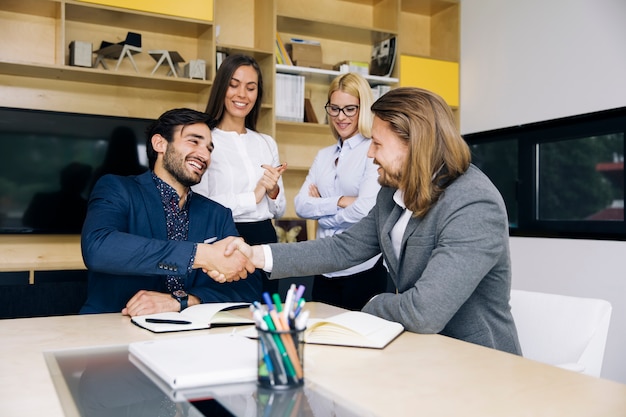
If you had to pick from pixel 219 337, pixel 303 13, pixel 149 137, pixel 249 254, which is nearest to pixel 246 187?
pixel 149 137

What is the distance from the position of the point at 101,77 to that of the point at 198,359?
284 cm

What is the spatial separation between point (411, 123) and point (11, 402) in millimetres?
1118

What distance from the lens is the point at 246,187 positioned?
2.61 metres

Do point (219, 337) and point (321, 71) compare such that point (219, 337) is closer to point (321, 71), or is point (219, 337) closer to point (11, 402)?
point (11, 402)

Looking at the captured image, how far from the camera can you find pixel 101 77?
11.7 ft

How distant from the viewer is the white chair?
148 cm

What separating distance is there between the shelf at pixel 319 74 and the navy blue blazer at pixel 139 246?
1916 millimetres

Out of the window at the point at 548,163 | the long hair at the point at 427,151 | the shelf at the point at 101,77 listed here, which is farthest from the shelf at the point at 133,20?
the long hair at the point at 427,151

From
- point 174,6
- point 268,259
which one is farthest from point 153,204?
point 174,6

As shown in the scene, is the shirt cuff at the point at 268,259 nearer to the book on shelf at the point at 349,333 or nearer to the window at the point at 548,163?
the book on shelf at the point at 349,333

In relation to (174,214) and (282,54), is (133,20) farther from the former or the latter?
(174,214)

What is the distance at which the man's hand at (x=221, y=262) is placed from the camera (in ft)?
6.04

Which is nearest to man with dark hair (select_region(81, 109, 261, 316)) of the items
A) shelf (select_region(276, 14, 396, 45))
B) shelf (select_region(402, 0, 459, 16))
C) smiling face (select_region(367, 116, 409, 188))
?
smiling face (select_region(367, 116, 409, 188))

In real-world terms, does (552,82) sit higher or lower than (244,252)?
higher
